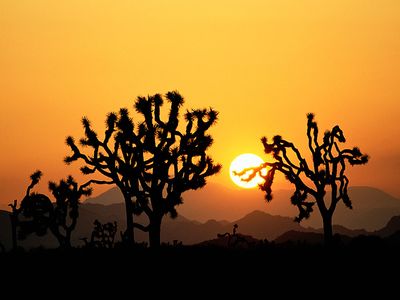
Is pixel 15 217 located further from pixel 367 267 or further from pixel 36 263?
pixel 367 267

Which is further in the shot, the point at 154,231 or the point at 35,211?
the point at 35,211

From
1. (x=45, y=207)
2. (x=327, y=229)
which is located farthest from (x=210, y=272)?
(x=45, y=207)

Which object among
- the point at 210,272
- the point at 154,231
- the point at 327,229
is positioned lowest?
the point at 210,272

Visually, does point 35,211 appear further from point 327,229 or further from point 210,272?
point 210,272

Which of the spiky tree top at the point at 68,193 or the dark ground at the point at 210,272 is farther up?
the spiky tree top at the point at 68,193

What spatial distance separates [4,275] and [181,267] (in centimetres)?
418

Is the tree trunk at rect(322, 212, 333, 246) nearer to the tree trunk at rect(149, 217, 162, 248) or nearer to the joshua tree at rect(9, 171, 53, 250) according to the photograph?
the tree trunk at rect(149, 217, 162, 248)

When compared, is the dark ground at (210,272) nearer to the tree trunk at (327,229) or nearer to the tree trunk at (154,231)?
the tree trunk at (154,231)

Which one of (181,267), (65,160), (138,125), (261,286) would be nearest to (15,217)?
(65,160)

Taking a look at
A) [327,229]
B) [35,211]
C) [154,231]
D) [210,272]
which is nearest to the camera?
[210,272]

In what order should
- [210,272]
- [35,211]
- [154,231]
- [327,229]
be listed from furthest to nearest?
[35,211] < [327,229] < [154,231] < [210,272]

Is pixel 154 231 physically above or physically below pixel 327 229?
above

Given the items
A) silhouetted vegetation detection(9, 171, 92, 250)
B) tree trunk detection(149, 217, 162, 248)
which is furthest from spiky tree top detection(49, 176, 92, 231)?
tree trunk detection(149, 217, 162, 248)

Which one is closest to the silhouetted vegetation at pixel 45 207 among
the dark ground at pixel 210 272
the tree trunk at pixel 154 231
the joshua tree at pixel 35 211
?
the joshua tree at pixel 35 211
